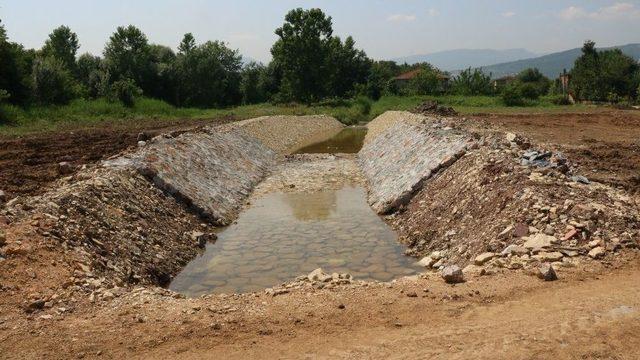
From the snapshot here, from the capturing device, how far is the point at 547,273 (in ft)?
26.3

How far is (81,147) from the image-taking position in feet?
75.2

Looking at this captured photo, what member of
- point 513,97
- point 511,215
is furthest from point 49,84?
point 513,97

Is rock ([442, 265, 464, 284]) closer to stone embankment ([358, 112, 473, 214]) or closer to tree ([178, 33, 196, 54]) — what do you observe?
stone embankment ([358, 112, 473, 214])

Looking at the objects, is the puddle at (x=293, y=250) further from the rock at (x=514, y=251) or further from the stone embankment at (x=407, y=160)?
the rock at (x=514, y=251)

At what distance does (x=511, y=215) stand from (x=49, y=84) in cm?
3744

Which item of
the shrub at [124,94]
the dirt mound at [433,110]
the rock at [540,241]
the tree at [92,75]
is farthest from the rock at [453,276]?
the tree at [92,75]

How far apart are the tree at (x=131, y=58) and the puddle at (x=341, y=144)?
29387 millimetres

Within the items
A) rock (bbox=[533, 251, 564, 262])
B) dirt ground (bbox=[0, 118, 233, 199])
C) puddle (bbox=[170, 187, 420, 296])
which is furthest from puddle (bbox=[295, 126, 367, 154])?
rock (bbox=[533, 251, 564, 262])

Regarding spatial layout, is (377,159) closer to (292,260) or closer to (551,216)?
(292,260)

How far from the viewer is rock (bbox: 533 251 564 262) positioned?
8.75 metres

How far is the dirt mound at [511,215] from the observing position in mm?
9172

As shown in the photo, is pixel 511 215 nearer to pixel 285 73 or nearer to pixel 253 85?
pixel 285 73

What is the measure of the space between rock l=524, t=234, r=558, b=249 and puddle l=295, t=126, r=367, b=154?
72.1ft

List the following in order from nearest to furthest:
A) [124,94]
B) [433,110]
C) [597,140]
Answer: [597,140]
[433,110]
[124,94]
